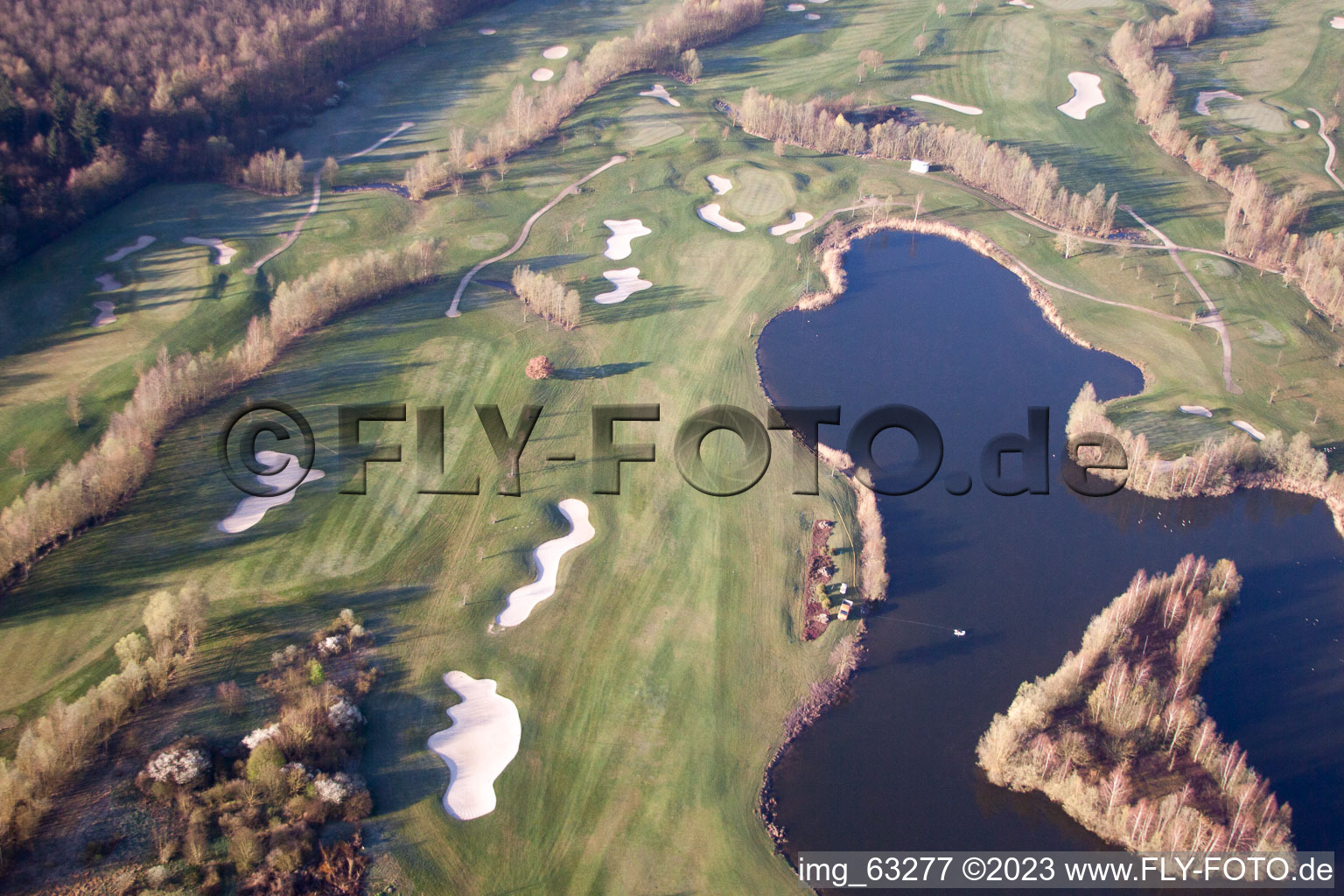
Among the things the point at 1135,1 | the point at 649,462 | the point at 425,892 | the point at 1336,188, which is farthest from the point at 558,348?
the point at 1135,1

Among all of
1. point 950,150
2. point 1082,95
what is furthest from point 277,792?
point 1082,95

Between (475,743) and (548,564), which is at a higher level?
(548,564)

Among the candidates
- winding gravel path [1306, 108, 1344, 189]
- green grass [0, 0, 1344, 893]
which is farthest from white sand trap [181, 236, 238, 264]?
winding gravel path [1306, 108, 1344, 189]

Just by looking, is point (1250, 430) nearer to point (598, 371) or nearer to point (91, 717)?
point (598, 371)

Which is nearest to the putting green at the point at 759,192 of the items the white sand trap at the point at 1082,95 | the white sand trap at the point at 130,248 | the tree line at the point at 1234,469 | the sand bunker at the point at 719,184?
the sand bunker at the point at 719,184

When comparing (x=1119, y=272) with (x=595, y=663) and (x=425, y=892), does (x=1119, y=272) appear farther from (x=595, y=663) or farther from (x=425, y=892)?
(x=425, y=892)

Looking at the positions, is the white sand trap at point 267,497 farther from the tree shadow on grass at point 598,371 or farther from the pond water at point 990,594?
the pond water at point 990,594

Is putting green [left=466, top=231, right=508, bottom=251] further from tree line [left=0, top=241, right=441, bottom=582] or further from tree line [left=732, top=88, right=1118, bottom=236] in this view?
tree line [left=732, top=88, right=1118, bottom=236]
